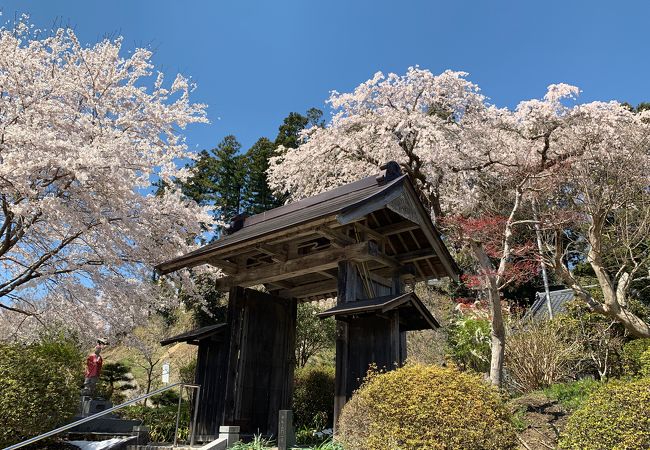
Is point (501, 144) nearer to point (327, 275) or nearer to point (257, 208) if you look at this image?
point (327, 275)

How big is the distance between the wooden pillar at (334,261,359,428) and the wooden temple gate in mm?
15

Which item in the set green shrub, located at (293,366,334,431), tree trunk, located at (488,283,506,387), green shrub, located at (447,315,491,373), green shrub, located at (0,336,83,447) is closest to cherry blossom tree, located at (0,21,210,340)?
green shrub, located at (0,336,83,447)


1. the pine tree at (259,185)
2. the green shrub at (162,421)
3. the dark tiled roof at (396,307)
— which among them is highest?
the pine tree at (259,185)

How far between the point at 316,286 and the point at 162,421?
18.3ft

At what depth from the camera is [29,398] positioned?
294 inches

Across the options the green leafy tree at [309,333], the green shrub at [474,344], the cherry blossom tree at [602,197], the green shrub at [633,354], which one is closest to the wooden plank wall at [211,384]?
the cherry blossom tree at [602,197]

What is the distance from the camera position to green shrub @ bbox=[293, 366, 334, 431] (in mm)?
11703

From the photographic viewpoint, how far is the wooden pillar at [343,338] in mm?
6980

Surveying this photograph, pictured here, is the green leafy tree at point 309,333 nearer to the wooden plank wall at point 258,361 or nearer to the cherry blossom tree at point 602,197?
the wooden plank wall at point 258,361

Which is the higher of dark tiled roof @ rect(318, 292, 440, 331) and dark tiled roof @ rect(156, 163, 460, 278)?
dark tiled roof @ rect(156, 163, 460, 278)

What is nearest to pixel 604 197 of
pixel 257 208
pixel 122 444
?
pixel 122 444

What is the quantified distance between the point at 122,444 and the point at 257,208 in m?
24.9

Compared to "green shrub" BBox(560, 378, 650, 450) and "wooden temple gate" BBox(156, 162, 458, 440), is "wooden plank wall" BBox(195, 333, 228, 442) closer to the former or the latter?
"wooden temple gate" BBox(156, 162, 458, 440)

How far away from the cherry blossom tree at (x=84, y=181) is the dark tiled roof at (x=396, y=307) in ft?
16.2
